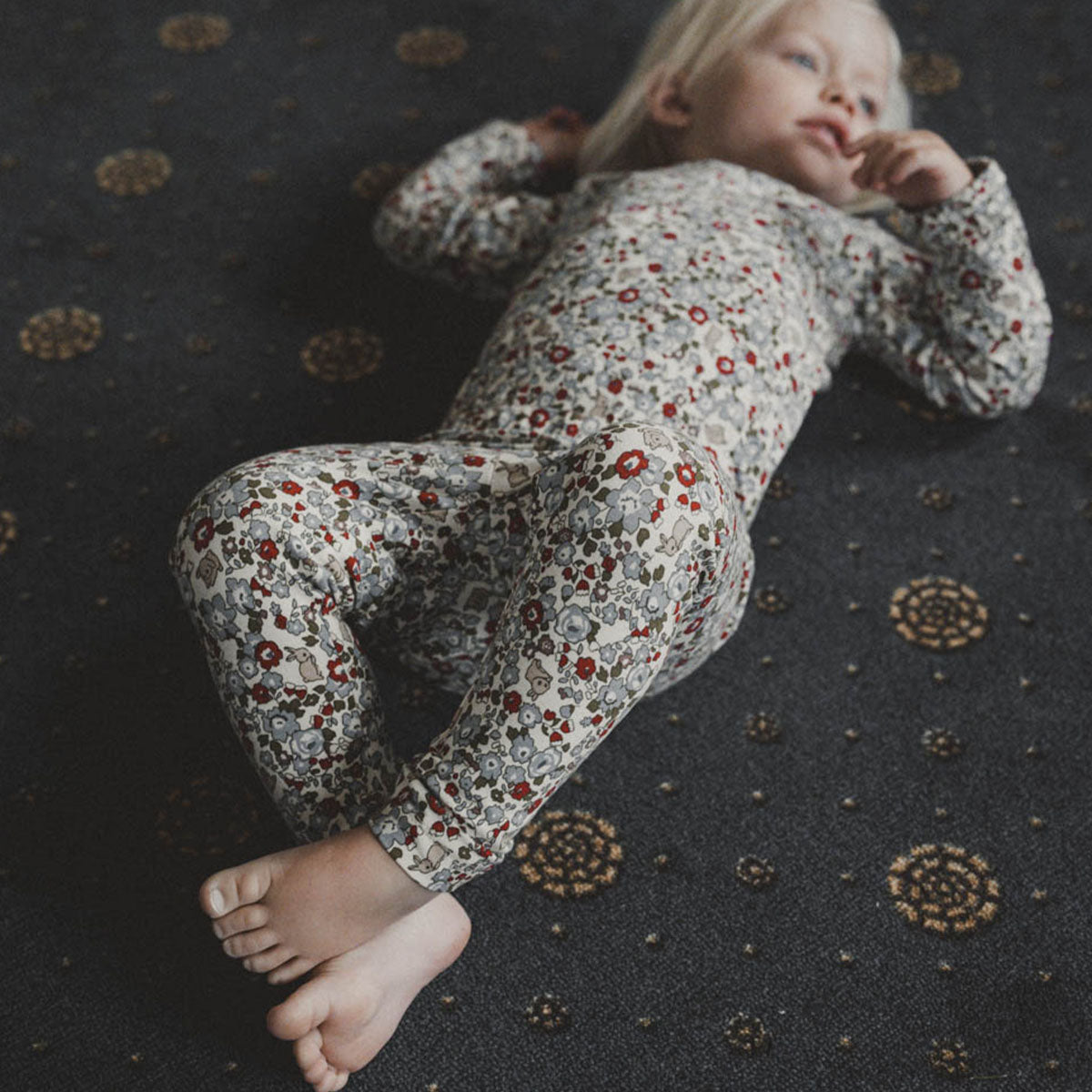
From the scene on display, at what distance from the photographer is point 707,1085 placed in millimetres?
716

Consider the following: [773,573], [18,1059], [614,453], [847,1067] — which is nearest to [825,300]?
[773,573]

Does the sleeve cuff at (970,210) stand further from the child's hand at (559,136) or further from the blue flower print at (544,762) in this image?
the blue flower print at (544,762)

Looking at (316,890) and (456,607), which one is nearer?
(316,890)

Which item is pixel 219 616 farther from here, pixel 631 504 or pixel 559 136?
pixel 559 136

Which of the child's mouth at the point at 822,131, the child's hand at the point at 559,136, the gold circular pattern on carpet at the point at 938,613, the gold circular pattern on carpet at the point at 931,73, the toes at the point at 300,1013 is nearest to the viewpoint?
the toes at the point at 300,1013

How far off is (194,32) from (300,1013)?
1.12 meters

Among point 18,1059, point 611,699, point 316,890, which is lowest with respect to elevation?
point 18,1059

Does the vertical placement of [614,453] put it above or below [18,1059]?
above

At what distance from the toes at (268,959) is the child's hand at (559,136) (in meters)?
0.79

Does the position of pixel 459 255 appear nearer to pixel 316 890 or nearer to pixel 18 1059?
pixel 316 890

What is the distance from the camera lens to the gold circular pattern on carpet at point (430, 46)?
52.9 inches

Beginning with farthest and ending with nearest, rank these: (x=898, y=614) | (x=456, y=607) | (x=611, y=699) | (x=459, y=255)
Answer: (x=459, y=255), (x=898, y=614), (x=456, y=607), (x=611, y=699)

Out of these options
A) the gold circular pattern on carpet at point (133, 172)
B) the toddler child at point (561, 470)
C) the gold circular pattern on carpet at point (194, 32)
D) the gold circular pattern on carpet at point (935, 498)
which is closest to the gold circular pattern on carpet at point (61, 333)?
the gold circular pattern on carpet at point (133, 172)

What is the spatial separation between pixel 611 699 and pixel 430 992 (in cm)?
23
